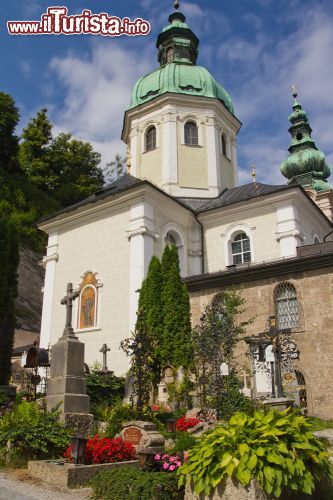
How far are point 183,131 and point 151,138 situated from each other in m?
1.86

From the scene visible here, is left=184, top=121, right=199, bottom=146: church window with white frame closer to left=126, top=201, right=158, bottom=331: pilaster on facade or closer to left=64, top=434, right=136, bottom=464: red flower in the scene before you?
left=126, top=201, right=158, bottom=331: pilaster on facade

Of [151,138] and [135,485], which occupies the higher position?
[151,138]

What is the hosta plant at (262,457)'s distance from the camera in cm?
436

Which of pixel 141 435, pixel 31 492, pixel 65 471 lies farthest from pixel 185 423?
pixel 31 492

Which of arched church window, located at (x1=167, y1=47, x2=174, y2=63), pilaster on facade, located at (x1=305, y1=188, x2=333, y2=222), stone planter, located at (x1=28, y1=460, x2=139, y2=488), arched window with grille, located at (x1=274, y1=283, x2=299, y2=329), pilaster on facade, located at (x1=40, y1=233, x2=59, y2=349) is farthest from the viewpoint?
pilaster on facade, located at (x1=305, y1=188, x2=333, y2=222)

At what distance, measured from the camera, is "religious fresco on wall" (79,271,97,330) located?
1955 centimetres

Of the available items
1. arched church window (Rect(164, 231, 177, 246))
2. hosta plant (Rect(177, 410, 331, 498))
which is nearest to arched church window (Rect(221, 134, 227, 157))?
arched church window (Rect(164, 231, 177, 246))

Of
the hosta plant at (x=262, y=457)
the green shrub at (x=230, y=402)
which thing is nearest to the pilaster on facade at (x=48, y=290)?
the green shrub at (x=230, y=402)

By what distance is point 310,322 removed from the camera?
14859mm

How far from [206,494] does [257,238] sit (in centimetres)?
1715

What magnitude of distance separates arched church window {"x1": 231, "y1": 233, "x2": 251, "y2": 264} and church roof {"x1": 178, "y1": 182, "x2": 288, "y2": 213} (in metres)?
1.67

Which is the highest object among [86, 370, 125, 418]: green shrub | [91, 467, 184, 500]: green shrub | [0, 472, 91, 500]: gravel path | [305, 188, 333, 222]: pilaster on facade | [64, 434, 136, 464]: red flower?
[305, 188, 333, 222]: pilaster on facade

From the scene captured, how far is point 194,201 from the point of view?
23891 mm

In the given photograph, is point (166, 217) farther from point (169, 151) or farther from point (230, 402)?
point (230, 402)
